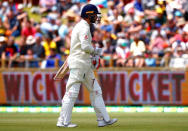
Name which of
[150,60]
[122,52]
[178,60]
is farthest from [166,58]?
[122,52]

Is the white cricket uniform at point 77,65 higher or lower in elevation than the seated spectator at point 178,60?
higher

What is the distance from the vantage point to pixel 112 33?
2331 cm

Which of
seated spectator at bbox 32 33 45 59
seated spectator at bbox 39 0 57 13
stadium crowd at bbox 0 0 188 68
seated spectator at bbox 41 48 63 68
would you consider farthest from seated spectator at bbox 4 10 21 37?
seated spectator at bbox 41 48 63 68

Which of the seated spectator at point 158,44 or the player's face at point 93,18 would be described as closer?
the player's face at point 93,18

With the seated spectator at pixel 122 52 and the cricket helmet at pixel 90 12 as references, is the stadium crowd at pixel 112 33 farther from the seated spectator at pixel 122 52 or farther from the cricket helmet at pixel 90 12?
the cricket helmet at pixel 90 12

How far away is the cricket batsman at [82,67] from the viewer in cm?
1206

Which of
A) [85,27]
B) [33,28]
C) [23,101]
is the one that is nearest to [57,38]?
[33,28]

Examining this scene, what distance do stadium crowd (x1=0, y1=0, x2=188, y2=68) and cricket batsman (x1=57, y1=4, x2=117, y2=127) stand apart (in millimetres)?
8099

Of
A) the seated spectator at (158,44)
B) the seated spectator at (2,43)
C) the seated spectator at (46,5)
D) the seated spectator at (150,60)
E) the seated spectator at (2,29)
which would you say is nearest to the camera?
the seated spectator at (150,60)

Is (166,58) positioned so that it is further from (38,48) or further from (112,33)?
(38,48)

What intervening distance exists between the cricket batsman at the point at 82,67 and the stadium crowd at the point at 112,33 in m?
8.10

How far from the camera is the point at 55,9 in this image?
26078mm

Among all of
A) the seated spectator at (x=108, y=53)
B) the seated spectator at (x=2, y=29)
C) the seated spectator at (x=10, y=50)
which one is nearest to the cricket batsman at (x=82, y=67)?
the seated spectator at (x=108, y=53)

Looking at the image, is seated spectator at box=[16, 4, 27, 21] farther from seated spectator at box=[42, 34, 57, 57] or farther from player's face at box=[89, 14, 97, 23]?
player's face at box=[89, 14, 97, 23]
